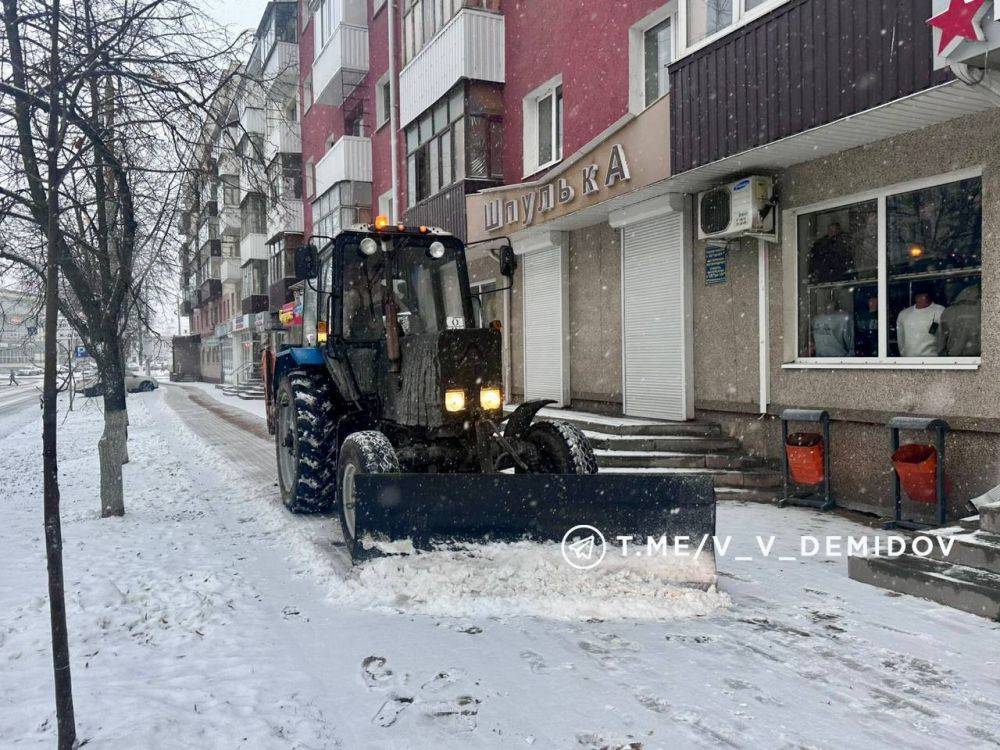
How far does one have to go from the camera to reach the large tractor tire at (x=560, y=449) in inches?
201

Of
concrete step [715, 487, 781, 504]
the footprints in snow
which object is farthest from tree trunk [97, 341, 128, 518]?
concrete step [715, 487, 781, 504]

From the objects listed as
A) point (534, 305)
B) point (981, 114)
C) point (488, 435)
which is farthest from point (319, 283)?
point (534, 305)

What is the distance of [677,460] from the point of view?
26.2 feet

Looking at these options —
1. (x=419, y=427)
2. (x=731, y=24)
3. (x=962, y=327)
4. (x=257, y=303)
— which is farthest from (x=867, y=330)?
(x=257, y=303)

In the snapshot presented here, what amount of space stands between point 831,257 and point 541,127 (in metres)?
6.53

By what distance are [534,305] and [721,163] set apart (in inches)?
213

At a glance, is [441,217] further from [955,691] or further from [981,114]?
[955,691]

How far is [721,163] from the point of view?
7.54m

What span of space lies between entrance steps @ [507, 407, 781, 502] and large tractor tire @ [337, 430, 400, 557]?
3005 mm

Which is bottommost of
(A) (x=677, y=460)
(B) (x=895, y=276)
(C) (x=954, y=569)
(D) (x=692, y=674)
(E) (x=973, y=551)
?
(D) (x=692, y=674)

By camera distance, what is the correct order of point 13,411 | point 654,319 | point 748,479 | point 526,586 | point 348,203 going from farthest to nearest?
point 13,411 → point 348,203 → point 654,319 → point 748,479 → point 526,586

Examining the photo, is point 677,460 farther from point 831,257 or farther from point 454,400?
point 454,400

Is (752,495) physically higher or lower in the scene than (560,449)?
lower

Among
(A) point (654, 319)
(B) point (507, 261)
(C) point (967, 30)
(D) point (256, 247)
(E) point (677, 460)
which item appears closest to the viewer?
(C) point (967, 30)
